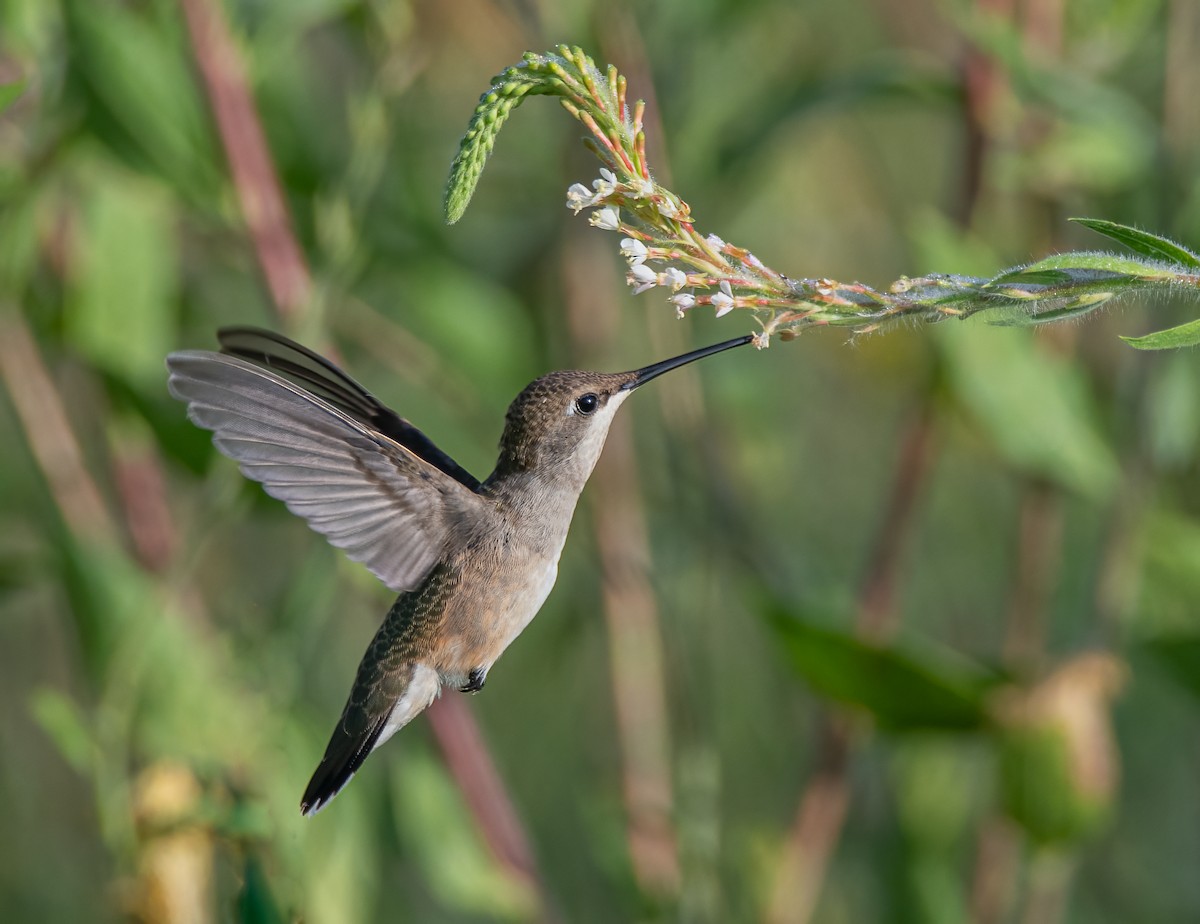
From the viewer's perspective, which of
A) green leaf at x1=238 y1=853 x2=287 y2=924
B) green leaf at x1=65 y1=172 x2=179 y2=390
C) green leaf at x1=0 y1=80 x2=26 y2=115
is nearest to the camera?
green leaf at x1=0 y1=80 x2=26 y2=115

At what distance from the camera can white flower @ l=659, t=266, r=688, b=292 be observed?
96cm

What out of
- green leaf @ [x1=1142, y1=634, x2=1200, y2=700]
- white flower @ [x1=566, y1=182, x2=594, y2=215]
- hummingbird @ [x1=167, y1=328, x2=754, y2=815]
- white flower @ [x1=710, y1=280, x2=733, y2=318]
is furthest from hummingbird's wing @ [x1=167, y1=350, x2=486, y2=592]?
green leaf @ [x1=1142, y1=634, x2=1200, y2=700]

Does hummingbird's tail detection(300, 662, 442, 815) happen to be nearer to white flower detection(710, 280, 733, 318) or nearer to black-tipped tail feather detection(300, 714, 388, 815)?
black-tipped tail feather detection(300, 714, 388, 815)

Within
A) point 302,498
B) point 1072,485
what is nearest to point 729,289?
point 302,498

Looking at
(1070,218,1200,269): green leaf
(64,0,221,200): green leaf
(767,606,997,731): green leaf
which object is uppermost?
(64,0,221,200): green leaf

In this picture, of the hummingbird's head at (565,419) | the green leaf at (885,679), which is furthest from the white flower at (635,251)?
the green leaf at (885,679)

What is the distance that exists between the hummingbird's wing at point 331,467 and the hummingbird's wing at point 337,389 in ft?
0.11

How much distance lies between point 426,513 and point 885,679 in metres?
0.77

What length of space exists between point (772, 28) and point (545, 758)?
1999 millimetres

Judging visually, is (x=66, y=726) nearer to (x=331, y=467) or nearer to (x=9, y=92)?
(x=331, y=467)

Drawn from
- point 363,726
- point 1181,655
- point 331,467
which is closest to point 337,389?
point 331,467

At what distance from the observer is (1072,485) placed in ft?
7.45

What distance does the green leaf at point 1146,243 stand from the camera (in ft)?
2.99

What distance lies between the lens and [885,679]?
1980 mm
